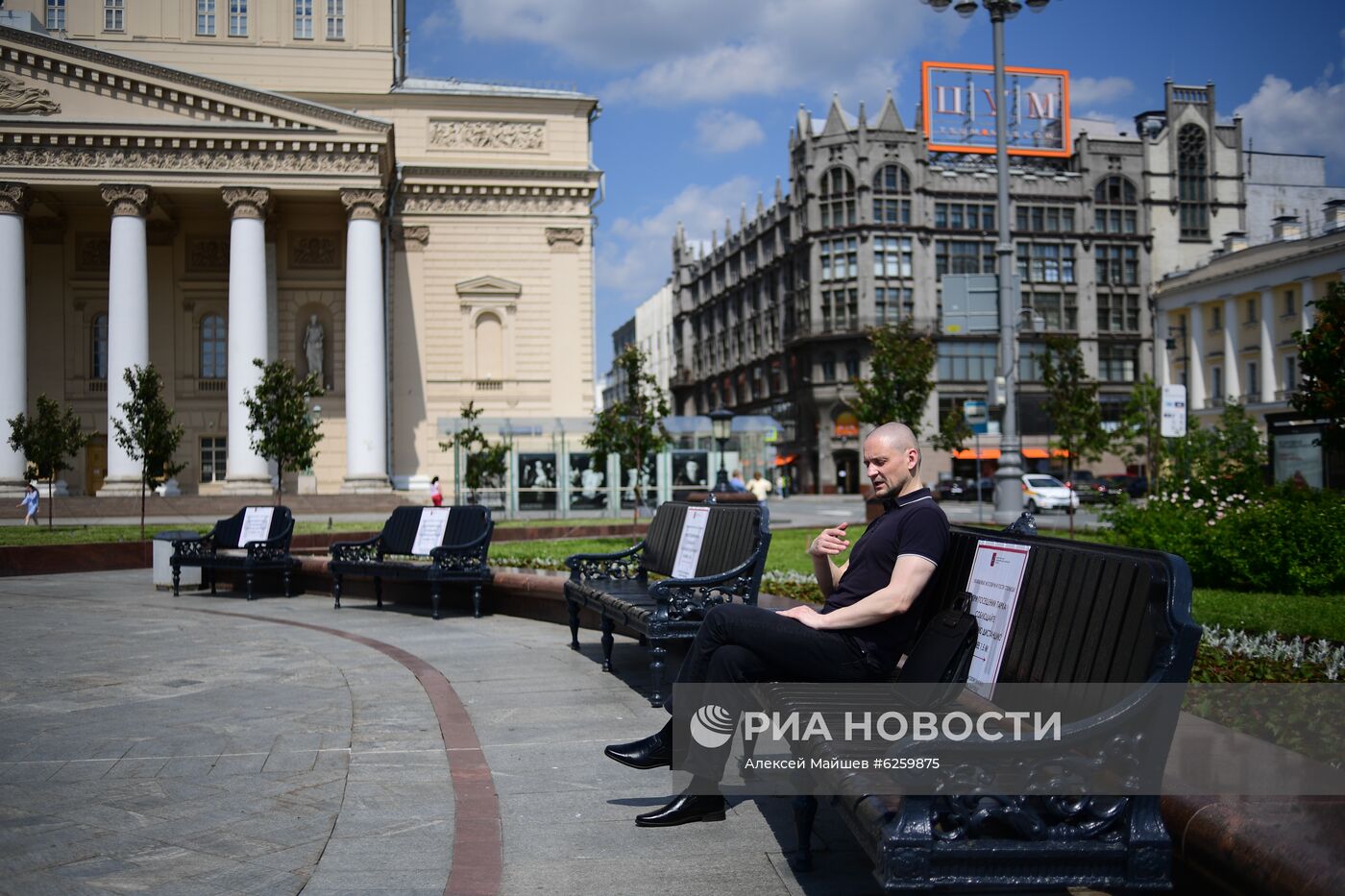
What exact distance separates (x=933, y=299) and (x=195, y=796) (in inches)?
2859

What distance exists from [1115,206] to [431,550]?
73.9m

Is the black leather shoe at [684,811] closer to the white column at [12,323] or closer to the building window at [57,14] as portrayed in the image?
the white column at [12,323]

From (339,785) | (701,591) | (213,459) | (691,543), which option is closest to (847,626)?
(339,785)

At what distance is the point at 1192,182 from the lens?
7856 centimetres

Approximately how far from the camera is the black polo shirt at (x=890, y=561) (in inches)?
180

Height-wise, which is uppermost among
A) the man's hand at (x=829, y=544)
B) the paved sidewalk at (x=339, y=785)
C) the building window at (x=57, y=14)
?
the building window at (x=57, y=14)

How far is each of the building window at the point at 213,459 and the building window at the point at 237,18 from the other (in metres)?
18.5

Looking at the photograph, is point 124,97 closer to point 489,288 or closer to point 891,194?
point 489,288

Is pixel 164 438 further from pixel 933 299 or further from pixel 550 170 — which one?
pixel 933 299

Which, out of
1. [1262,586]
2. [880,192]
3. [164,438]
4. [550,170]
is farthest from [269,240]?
[1262,586]

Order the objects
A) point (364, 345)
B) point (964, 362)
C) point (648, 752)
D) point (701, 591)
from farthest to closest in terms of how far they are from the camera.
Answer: point (964, 362) < point (364, 345) < point (701, 591) < point (648, 752)

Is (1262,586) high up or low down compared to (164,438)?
down

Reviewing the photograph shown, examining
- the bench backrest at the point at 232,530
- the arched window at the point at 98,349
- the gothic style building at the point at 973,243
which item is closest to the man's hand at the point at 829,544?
the bench backrest at the point at 232,530

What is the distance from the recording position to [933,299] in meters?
74.6
